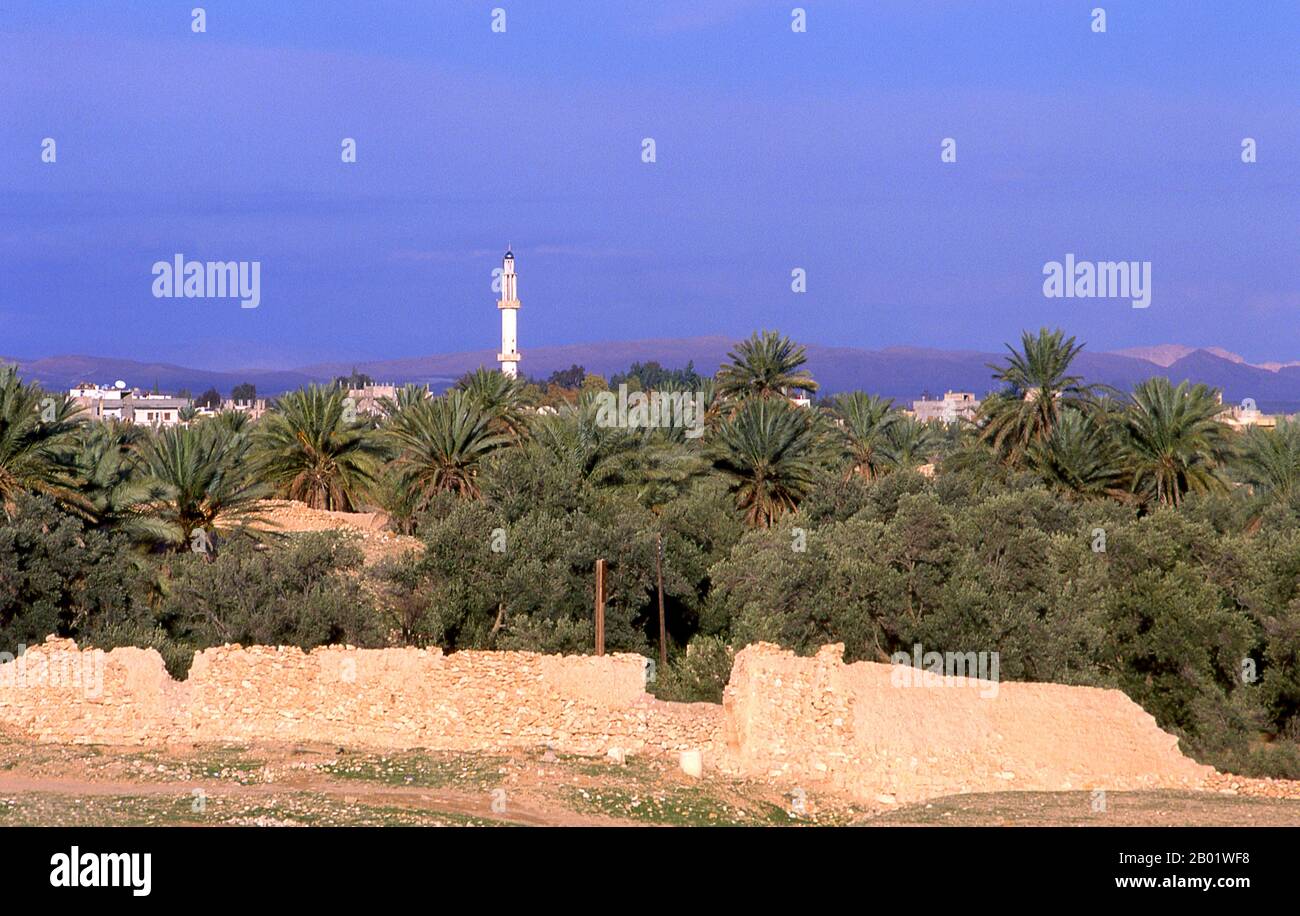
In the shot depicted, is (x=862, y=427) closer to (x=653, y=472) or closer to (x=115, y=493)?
(x=653, y=472)

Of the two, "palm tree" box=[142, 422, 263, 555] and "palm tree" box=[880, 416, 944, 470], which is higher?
"palm tree" box=[880, 416, 944, 470]

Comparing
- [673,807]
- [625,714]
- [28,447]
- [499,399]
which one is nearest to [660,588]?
[625,714]

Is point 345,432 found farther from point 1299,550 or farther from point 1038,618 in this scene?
point 1299,550

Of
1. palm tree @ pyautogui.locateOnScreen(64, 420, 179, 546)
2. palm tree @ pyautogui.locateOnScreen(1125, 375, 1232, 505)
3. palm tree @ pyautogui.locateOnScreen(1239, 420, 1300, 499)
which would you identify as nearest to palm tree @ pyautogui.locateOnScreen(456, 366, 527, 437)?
palm tree @ pyautogui.locateOnScreen(64, 420, 179, 546)

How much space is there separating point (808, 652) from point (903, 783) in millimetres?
4398

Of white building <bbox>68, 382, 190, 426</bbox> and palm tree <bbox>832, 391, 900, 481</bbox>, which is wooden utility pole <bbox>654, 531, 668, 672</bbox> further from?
white building <bbox>68, 382, 190, 426</bbox>

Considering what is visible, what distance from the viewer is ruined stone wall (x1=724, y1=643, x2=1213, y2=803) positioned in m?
14.3

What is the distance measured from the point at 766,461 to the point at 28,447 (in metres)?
14.4

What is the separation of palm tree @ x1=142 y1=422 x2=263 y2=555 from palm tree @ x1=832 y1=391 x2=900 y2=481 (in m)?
17.5

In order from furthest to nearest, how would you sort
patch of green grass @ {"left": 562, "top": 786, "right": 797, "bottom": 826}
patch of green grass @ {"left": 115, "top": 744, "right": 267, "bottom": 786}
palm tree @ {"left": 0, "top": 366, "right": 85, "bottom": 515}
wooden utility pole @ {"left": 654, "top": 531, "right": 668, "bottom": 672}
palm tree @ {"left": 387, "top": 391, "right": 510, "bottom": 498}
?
palm tree @ {"left": 387, "top": 391, "right": 510, "bottom": 498} → wooden utility pole @ {"left": 654, "top": 531, "right": 668, "bottom": 672} → palm tree @ {"left": 0, "top": 366, "right": 85, "bottom": 515} → patch of green grass @ {"left": 115, "top": 744, "right": 267, "bottom": 786} → patch of green grass @ {"left": 562, "top": 786, "right": 797, "bottom": 826}

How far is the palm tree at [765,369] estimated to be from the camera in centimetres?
3628

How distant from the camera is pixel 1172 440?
31.4 m

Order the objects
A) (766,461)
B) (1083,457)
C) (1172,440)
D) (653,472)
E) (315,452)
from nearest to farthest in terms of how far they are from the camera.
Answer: (653,472)
(766,461)
(1172,440)
(1083,457)
(315,452)

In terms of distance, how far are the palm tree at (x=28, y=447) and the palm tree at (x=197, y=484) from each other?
74.7 inches
